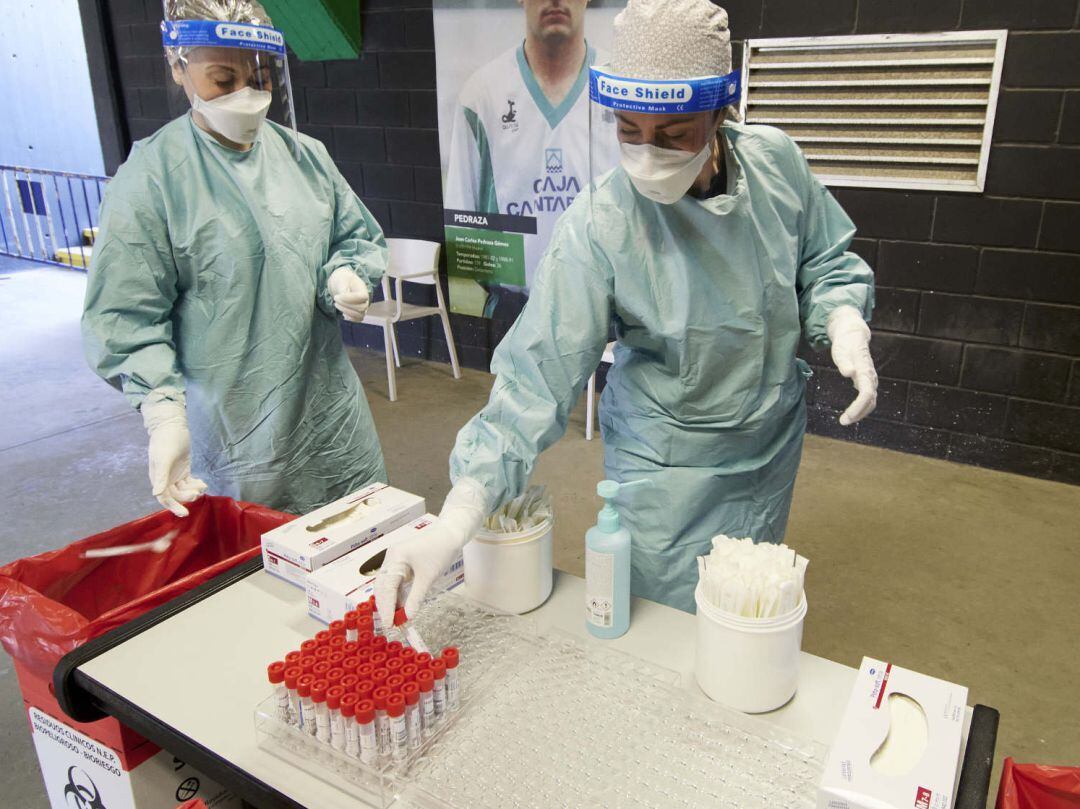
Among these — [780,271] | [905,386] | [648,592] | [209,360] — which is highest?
[780,271]

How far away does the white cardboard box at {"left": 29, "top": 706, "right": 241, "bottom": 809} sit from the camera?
1.25m

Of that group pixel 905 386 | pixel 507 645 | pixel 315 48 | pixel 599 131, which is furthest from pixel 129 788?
pixel 315 48

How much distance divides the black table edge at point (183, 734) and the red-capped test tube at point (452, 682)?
202mm

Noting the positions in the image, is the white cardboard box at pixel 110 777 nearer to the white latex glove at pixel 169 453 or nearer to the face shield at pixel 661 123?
the white latex glove at pixel 169 453

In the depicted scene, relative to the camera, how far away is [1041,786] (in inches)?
43.2

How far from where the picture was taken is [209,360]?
1687 millimetres

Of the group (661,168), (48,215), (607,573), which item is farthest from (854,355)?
(48,215)

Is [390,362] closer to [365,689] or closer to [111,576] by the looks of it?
[111,576]

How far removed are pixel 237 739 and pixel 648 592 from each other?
65 centimetres

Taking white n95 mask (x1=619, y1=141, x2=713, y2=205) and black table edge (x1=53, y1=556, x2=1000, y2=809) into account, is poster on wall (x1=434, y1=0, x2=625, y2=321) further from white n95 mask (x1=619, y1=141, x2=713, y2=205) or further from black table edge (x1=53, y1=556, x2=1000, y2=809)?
black table edge (x1=53, y1=556, x2=1000, y2=809)

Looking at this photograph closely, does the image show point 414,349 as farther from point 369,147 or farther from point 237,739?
point 237,739

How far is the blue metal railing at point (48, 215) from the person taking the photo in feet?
22.8

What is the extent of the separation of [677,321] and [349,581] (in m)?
0.61

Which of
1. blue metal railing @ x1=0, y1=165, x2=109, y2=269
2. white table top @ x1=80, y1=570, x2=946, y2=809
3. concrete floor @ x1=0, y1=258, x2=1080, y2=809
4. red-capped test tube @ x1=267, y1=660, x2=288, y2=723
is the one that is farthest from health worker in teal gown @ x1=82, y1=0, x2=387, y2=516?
blue metal railing @ x1=0, y1=165, x2=109, y2=269
